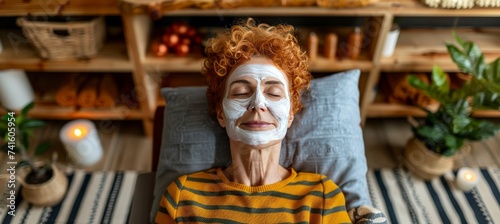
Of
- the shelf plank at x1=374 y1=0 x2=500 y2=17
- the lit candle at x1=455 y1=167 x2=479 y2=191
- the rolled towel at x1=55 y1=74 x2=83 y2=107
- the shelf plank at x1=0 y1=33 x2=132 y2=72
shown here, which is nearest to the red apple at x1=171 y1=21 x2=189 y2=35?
the shelf plank at x1=0 y1=33 x2=132 y2=72

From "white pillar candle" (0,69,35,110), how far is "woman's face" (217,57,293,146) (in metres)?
1.36

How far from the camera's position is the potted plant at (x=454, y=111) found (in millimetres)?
1576

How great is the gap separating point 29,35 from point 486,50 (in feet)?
7.09

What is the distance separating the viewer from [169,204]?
1.13 m

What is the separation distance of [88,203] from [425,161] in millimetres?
1632

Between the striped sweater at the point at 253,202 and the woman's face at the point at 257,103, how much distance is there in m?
0.16

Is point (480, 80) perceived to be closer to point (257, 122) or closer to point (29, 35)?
point (257, 122)

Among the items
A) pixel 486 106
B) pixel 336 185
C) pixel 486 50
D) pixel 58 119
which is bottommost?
pixel 58 119

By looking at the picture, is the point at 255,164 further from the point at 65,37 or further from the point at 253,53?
the point at 65,37

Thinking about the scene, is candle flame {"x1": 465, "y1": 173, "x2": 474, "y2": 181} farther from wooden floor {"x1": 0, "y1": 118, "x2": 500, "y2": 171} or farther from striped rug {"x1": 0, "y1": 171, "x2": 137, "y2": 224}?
striped rug {"x1": 0, "y1": 171, "x2": 137, "y2": 224}

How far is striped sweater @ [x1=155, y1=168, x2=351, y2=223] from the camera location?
1.09 m

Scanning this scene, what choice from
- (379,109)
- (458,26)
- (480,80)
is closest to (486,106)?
(480,80)

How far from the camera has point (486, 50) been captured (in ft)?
6.14

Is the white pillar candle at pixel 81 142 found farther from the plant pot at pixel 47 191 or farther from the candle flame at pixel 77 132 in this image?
the plant pot at pixel 47 191
